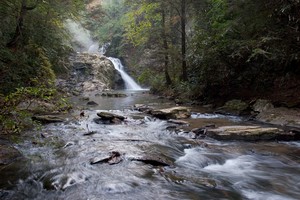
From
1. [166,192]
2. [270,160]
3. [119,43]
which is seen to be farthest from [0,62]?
[119,43]

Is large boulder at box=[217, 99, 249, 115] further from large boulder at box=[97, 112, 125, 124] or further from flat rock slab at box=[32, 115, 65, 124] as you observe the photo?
flat rock slab at box=[32, 115, 65, 124]

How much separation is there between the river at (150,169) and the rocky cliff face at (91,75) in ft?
57.2

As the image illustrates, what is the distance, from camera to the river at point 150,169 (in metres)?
3.82

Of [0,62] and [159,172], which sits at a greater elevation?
[0,62]

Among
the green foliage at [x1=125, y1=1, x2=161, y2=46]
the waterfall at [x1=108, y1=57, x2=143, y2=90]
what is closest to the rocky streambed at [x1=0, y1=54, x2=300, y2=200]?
the green foliage at [x1=125, y1=1, x2=161, y2=46]

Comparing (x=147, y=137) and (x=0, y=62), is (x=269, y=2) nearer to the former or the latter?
(x=147, y=137)

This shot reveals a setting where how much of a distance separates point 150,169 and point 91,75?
22686mm

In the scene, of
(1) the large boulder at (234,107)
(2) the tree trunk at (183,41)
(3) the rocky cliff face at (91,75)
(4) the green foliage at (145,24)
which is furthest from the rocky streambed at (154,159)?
(3) the rocky cliff face at (91,75)

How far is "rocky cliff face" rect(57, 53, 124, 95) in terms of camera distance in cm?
2414

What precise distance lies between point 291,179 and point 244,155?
110 cm

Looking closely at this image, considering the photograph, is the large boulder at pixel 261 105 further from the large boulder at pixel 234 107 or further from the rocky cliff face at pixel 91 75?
the rocky cliff face at pixel 91 75

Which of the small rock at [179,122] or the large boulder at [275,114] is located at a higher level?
the large boulder at [275,114]

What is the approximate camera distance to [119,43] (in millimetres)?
34312

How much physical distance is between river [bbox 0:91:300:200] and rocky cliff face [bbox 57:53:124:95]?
1743cm
